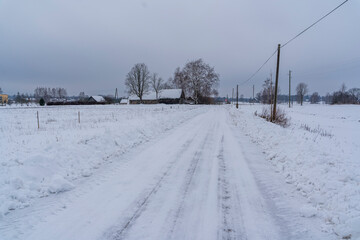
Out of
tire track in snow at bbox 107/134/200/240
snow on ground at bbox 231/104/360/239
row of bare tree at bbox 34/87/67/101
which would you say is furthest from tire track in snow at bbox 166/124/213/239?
row of bare tree at bbox 34/87/67/101

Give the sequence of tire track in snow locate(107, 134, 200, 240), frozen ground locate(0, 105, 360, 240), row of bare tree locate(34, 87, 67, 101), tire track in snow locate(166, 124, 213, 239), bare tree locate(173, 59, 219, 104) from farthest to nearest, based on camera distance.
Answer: row of bare tree locate(34, 87, 67, 101)
bare tree locate(173, 59, 219, 104)
tire track in snow locate(166, 124, 213, 239)
frozen ground locate(0, 105, 360, 240)
tire track in snow locate(107, 134, 200, 240)

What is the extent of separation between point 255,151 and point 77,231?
273 inches

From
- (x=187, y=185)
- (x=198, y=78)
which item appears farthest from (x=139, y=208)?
(x=198, y=78)

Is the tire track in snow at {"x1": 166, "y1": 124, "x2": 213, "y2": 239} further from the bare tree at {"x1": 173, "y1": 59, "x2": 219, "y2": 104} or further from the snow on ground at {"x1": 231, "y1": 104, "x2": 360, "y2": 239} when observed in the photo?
the bare tree at {"x1": 173, "y1": 59, "x2": 219, "y2": 104}

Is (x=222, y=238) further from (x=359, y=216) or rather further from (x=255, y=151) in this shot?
(x=255, y=151)

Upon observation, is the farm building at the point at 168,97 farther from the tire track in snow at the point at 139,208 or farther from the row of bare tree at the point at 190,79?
the tire track in snow at the point at 139,208

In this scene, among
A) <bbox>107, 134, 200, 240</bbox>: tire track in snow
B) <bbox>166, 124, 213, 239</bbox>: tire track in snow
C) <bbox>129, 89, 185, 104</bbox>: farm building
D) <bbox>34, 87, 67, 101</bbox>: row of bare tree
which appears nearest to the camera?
<bbox>107, 134, 200, 240</bbox>: tire track in snow

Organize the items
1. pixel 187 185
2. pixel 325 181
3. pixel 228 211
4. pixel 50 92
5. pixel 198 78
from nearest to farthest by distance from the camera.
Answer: pixel 228 211 → pixel 325 181 → pixel 187 185 → pixel 198 78 → pixel 50 92

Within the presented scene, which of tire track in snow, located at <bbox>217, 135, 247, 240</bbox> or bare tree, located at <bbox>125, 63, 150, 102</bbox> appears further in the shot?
bare tree, located at <bbox>125, 63, 150, 102</bbox>

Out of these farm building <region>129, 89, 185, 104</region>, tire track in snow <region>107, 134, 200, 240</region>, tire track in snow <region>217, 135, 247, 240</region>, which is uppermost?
farm building <region>129, 89, 185, 104</region>

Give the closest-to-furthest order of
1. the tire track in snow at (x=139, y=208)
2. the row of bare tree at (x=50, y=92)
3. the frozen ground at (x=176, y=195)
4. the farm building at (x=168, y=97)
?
the tire track in snow at (x=139, y=208) → the frozen ground at (x=176, y=195) → the farm building at (x=168, y=97) → the row of bare tree at (x=50, y=92)

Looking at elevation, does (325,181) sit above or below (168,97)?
below

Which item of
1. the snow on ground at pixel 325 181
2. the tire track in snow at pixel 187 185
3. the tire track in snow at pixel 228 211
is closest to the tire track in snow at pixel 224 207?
the tire track in snow at pixel 228 211

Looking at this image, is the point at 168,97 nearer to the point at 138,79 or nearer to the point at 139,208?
the point at 138,79
